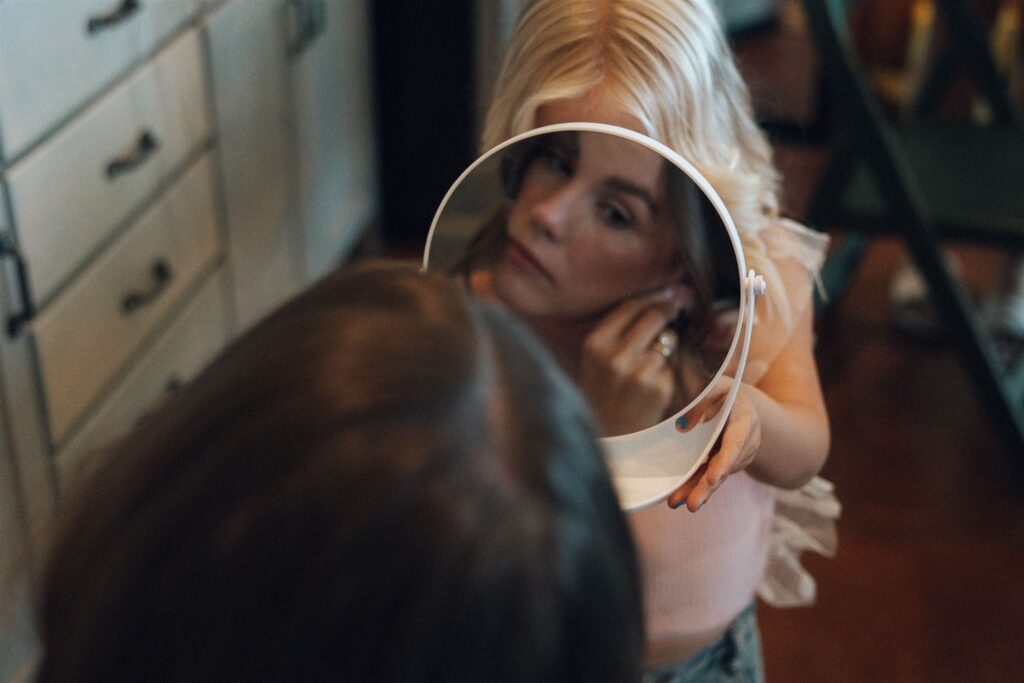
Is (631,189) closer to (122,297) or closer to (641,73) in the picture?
(641,73)

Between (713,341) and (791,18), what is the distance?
342 cm

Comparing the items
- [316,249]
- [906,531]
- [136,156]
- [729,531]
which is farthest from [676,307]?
[316,249]

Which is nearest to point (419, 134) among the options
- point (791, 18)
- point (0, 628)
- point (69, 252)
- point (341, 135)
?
point (341, 135)

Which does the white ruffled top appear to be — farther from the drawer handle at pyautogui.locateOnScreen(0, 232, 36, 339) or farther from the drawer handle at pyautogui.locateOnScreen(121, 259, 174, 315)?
the drawer handle at pyautogui.locateOnScreen(121, 259, 174, 315)

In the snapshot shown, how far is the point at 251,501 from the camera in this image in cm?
30

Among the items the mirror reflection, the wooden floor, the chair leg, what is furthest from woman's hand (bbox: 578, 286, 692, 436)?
the chair leg

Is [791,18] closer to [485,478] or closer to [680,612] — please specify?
[680,612]

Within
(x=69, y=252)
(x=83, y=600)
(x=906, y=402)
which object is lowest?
(x=906, y=402)

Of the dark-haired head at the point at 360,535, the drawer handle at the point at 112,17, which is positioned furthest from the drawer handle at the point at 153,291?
the dark-haired head at the point at 360,535

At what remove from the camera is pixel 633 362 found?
0.58 meters

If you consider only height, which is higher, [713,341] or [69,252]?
[713,341]

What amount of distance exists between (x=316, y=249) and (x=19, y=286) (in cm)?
95

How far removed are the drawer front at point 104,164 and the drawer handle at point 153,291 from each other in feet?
0.29

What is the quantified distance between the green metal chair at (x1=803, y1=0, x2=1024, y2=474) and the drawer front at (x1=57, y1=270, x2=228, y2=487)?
84cm
